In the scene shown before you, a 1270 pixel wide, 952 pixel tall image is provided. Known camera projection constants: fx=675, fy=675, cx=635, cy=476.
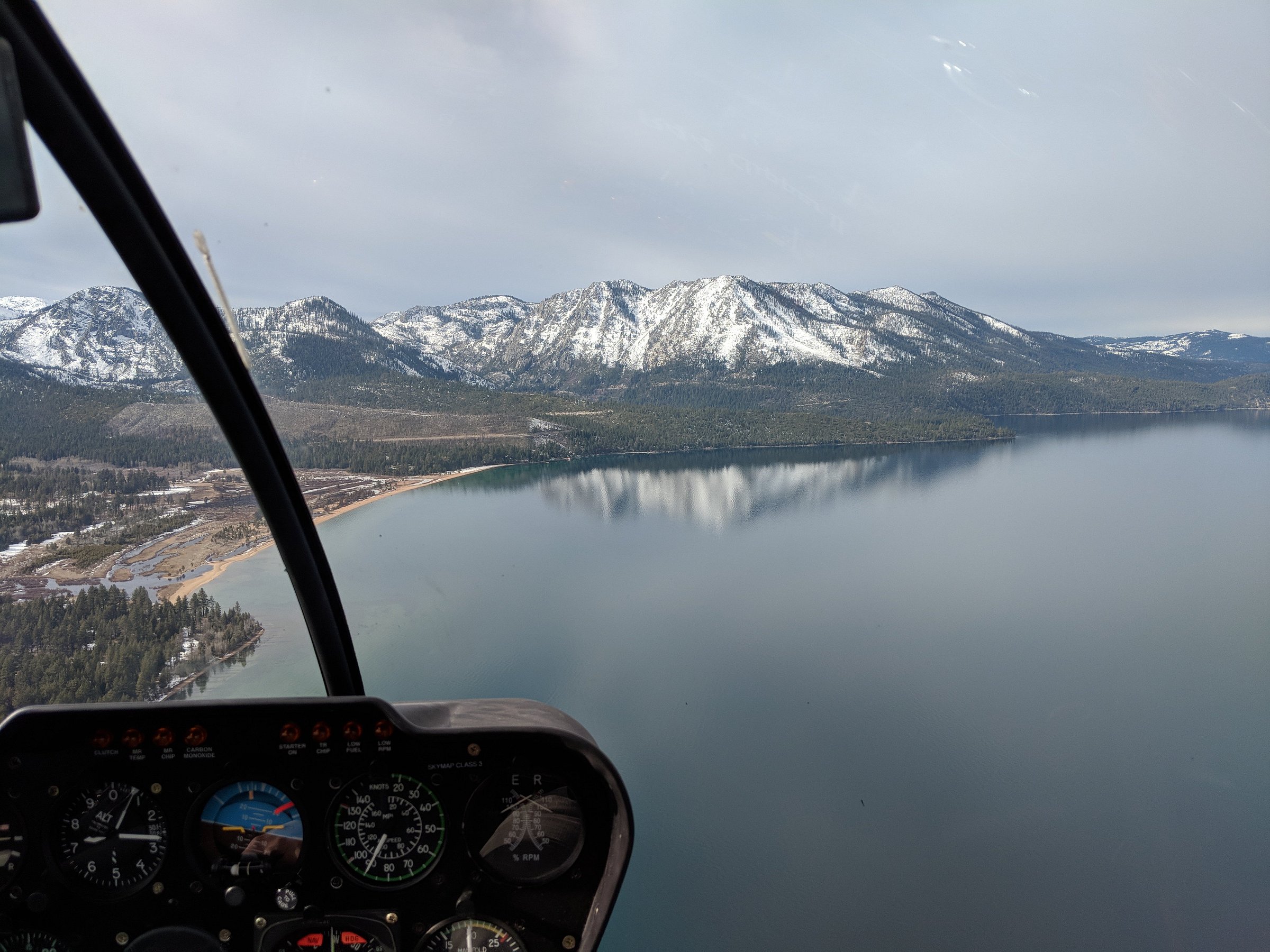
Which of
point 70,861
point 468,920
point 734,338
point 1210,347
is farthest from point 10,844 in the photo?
point 1210,347

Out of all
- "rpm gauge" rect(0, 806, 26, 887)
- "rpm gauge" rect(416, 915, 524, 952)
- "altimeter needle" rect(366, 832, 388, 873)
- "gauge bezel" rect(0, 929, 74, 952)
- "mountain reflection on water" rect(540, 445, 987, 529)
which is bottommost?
Answer: "mountain reflection on water" rect(540, 445, 987, 529)

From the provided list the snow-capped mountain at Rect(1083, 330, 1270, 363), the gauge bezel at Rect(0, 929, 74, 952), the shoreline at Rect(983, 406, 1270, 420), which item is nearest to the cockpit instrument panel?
the gauge bezel at Rect(0, 929, 74, 952)

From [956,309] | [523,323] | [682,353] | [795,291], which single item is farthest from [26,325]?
[956,309]

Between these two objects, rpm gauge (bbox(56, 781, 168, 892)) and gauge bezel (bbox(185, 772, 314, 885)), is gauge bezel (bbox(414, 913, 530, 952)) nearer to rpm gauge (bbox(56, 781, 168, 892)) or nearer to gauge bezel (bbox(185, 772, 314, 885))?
gauge bezel (bbox(185, 772, 314, 885))

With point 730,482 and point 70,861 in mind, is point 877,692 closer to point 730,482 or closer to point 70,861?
point 70,861

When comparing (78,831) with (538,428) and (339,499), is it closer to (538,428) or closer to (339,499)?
(339,499)

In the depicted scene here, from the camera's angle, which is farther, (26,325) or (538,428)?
(538,428)
